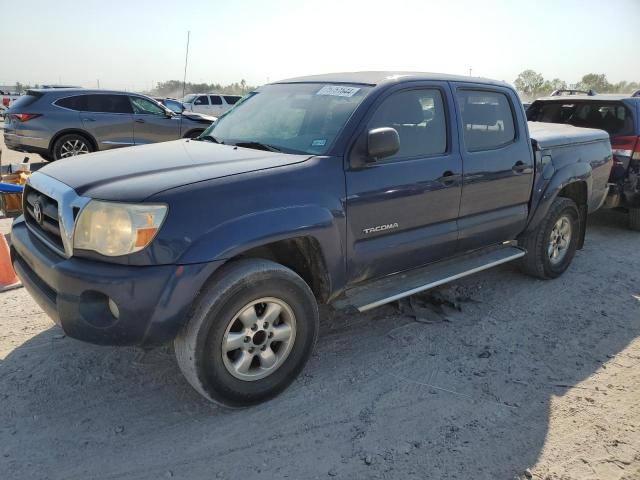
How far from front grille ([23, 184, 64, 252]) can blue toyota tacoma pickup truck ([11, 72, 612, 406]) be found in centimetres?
1

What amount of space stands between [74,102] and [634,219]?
9889mm

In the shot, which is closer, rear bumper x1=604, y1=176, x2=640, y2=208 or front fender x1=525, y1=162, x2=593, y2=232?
front fender x1=525, y1=162, x2=593, y2=232

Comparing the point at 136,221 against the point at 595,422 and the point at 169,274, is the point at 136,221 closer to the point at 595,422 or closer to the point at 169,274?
the point at 169,274

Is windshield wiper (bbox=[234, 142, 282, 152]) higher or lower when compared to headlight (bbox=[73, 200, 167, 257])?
higher

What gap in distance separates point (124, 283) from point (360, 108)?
71.0 inches

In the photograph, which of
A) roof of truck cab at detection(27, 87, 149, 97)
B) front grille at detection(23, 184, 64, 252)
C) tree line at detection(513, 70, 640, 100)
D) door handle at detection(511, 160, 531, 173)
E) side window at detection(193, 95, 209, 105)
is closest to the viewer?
front grille at detection(23, 184, 64, 252)

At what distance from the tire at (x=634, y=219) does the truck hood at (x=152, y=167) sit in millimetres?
5781

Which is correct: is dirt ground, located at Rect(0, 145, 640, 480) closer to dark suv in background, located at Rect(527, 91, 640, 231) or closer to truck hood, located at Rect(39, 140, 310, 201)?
truck hood, located at Rect(39, 140, 310, 201)

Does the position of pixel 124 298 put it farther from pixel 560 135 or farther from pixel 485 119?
pixel 560 135

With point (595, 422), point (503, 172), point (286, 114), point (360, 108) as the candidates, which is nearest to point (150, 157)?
point (286, 114)

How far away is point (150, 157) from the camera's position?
3205 mm

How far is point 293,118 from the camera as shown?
3.58 m

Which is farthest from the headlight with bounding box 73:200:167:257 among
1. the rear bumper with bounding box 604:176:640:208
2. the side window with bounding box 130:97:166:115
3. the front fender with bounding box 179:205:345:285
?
the side window with bounding box 130:97:166:115

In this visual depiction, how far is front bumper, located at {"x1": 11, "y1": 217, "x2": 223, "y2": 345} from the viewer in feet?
8.03
